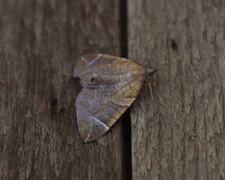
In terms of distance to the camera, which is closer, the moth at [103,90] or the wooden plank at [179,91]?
the wooden plank at [179,91]

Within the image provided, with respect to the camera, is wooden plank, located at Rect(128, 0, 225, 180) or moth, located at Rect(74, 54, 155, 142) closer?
wooden plank, located at Rect(128, 0, 225, 180)

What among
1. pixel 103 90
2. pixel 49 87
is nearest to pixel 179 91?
pixel 103 90

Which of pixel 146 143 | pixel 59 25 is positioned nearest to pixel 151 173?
pixel 146 143

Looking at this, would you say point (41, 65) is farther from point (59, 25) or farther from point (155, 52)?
point (155, 52)

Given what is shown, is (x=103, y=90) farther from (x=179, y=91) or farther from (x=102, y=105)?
(x=179, y=91)
